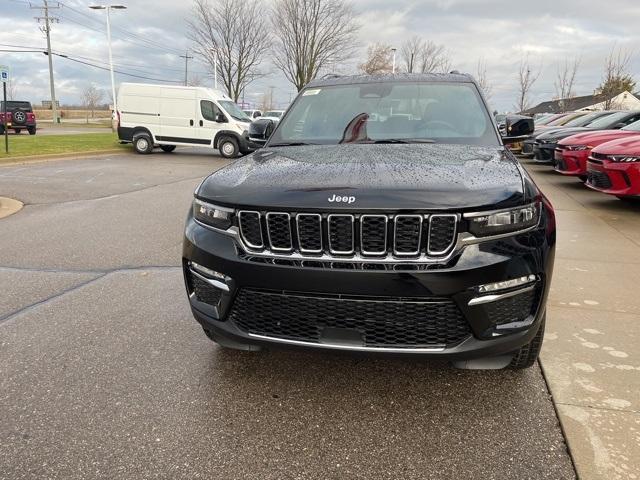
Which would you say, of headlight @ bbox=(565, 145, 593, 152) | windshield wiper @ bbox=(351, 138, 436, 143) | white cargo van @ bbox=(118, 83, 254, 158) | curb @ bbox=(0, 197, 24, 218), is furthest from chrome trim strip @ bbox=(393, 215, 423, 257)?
white cargo van @ bbox=(118, 83, 254, 158)

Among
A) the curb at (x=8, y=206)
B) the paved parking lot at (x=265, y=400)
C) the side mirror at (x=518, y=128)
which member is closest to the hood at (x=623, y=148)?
the paved parking lot at (x=265, y=400)

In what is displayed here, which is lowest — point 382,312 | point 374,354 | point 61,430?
point 61,430

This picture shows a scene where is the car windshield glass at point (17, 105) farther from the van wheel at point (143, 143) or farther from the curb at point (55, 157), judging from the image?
the van wheel at point (143, 143)

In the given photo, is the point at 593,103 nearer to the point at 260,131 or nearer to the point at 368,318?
the point at 260,131

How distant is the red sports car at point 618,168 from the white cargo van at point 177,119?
38.4 feet

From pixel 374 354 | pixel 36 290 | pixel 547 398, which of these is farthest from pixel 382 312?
pixel 36 290

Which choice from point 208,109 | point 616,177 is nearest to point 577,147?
point 616,177

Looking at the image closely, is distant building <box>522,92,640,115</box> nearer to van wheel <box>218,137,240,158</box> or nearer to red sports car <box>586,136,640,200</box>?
van wheel <box>218,137,240,158</box>

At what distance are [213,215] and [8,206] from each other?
7041 millimetres

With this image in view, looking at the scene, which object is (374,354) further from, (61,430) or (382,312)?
(61,430)

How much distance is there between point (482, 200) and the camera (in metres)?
2.13

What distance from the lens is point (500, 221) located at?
2.17m

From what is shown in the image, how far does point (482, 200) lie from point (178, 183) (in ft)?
32.0

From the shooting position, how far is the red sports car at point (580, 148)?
9273 mm
